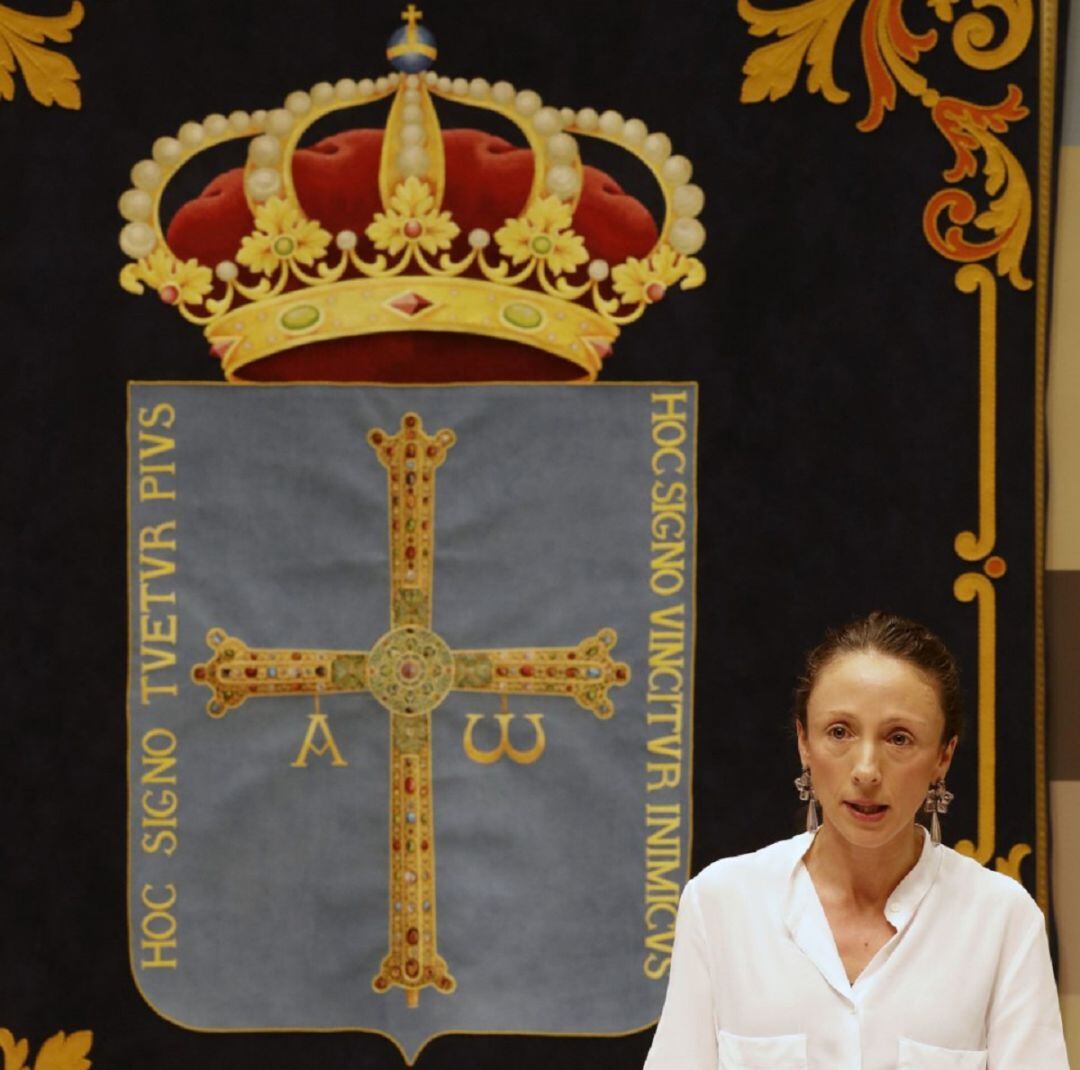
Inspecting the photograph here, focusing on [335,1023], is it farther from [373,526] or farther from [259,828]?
[373,526]

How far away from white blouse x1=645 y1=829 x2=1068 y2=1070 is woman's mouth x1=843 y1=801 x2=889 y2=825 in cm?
11

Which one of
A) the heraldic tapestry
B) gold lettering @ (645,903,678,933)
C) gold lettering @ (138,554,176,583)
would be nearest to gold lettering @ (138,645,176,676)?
the heraldic tapestry

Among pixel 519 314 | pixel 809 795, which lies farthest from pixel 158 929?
pixel 809 795

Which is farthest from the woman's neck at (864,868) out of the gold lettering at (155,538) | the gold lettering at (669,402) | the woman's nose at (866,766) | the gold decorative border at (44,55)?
the gold decorative border at (44,55)

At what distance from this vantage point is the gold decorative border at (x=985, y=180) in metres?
3.12

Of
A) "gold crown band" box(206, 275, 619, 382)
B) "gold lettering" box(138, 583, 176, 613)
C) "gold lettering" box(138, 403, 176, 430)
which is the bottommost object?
"gold lettering" box(138, 583, 176, 613)

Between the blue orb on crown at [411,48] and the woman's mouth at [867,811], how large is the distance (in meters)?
1.81

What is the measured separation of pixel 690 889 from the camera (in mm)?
1986

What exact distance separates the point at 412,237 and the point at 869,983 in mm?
1751

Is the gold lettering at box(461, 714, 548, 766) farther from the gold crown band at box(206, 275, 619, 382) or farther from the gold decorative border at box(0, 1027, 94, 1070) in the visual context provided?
the gold decorative border at box(0, 1027, 94, 1070)

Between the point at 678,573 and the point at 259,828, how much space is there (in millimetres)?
919

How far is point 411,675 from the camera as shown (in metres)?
3.15

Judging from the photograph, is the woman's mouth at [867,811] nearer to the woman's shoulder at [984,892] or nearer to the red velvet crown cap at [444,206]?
the woman's shoulder at [984,892]

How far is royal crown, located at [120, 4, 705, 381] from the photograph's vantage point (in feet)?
10.3
